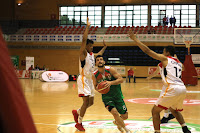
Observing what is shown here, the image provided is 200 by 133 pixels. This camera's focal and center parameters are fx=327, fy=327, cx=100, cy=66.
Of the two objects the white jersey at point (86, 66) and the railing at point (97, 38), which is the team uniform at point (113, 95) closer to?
the white jersey at point (86, 66)

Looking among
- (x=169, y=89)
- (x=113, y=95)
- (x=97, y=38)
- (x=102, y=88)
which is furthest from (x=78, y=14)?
(x=169, y=89)

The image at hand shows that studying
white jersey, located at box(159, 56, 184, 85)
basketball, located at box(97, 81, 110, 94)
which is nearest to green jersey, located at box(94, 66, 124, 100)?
basketball, located at box(97, 81, 110, 94)

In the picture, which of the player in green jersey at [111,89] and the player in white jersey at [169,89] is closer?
the player in white jersey at [169,89]

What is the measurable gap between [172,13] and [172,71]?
33.3 m

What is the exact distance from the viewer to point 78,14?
39.4 meters

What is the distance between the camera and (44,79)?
27.4 metres

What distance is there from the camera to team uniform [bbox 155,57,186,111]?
5754 mm

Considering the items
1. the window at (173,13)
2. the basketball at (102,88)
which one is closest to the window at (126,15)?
the window at (173,13)

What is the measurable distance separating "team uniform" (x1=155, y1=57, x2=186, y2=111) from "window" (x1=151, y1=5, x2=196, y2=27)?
32.0m

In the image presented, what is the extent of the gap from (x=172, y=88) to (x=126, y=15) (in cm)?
3318

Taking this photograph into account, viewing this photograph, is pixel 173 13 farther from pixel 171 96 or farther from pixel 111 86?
pixel 171 96

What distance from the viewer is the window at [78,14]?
38.8 metres

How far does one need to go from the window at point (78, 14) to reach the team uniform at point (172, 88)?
33.2 metres

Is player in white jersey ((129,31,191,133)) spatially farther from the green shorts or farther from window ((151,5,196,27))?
window ((151,5,196,27))
